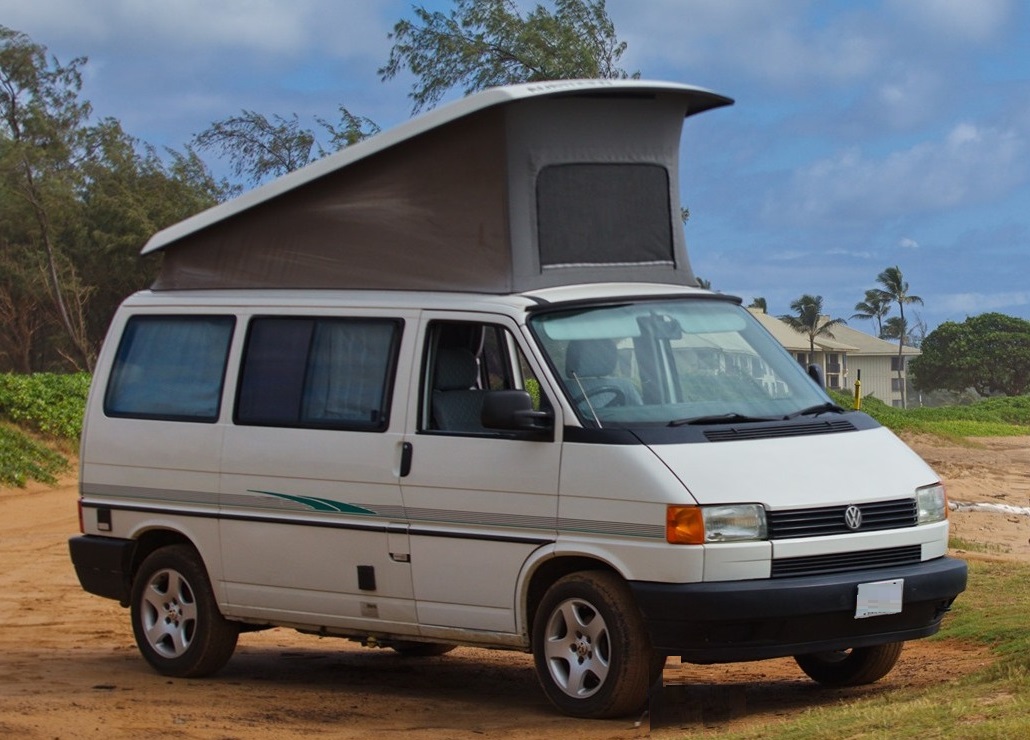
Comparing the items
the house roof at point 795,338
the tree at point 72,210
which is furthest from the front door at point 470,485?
the house roof at point 795,338

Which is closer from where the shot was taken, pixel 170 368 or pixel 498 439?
pixel 498 439

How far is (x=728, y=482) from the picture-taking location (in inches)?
293

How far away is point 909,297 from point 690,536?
95.0 meters

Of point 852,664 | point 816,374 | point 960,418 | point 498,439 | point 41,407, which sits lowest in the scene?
point 852,664

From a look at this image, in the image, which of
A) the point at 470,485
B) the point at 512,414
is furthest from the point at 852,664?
the point at 512,414

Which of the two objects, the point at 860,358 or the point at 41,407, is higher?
the point at 860,358

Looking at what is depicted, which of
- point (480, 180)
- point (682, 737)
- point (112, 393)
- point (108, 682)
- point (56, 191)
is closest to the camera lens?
point (682, 737)

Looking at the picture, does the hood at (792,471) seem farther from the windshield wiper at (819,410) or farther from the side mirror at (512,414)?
the side mirror at (512,414)

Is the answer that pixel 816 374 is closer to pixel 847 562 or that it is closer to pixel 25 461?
pixel 847 562

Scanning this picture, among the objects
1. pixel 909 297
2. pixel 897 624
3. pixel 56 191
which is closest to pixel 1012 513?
pixel 897 624

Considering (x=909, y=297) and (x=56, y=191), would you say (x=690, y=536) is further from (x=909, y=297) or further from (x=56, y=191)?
(x=909, y=297)

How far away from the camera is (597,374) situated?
8.17 m

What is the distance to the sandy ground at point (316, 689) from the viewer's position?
7.95m

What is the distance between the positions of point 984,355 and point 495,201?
87.1 metres
